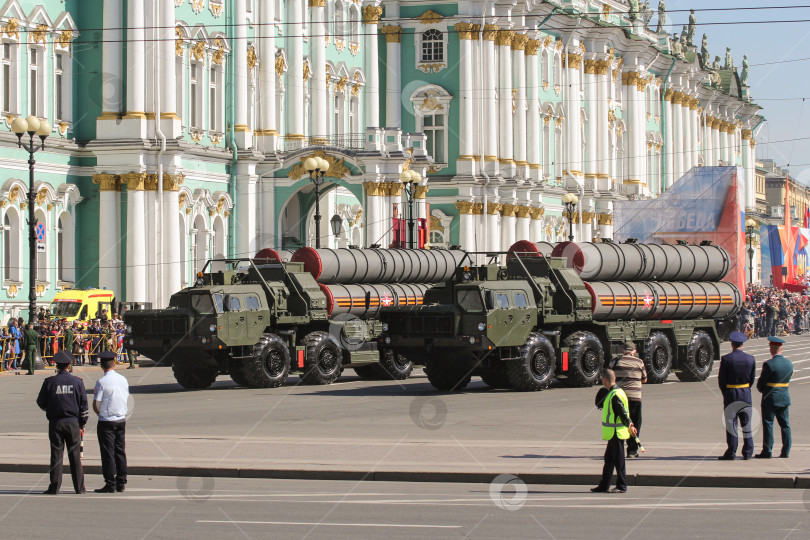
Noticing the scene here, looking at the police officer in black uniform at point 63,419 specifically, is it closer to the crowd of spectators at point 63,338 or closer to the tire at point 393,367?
the tire at point 393,367

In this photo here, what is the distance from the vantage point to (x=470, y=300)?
31.8 metres

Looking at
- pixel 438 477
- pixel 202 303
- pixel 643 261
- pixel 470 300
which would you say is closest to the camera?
pixel 438 477

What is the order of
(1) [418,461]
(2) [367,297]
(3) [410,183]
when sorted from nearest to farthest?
(1) [418,461], (2) [367,297], (3) [410,183]

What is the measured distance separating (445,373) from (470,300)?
1.80 meters

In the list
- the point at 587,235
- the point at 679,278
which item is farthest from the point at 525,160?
the point at 679,278

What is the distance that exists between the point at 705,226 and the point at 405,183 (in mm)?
10933

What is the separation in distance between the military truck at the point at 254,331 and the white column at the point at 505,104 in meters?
37.7

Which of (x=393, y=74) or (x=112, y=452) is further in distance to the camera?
(x=393, y=74)

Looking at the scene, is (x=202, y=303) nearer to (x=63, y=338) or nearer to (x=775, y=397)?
(x=63, y=338)

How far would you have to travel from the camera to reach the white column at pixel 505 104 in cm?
7250

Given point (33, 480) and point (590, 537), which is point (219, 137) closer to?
point (33, 480)

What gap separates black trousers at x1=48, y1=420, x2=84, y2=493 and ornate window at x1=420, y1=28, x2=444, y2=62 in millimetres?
56728

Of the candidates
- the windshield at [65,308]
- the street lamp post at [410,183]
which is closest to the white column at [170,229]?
the windshield at [65,308]

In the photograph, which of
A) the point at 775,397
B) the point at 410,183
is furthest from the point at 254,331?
the point at 410,183
